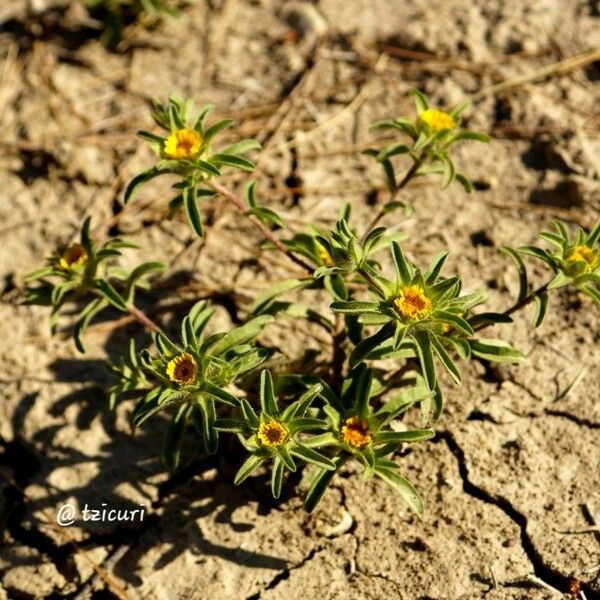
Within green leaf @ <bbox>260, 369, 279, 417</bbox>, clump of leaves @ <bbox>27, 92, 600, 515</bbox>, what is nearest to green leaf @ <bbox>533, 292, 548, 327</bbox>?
clump of leaves @ <bbox>27, 92, 600, 515</bbox>

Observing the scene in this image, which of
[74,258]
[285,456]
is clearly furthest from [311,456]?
[74,258]

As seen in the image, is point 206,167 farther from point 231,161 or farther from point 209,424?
point 209,424

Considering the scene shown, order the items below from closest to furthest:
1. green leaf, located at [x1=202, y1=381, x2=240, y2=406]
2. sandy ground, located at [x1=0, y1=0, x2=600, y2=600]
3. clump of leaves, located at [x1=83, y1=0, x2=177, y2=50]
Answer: green leaf, located at [x1=202, y1=381, x2=240, y2=406] → sandy ground, located at [x1=0, y1=0, x2=600, y2=600] → clump of leaves, located at [x1=83, y1=0, x2=177, y2=50]

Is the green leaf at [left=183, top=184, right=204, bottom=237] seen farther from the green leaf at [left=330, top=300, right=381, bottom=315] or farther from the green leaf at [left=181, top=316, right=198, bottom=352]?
the green leaf at [left=330, top=300, right=381, bottom=315]

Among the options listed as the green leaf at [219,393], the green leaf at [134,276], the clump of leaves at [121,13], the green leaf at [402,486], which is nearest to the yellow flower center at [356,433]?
the green leaf at [402,486]

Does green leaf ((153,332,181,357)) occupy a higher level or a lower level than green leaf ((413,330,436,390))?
lower

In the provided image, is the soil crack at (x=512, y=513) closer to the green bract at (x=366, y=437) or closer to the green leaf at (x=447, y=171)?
the green bract at (x=366, y=437)

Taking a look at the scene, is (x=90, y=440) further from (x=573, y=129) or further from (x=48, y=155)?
(x=573, y=129)

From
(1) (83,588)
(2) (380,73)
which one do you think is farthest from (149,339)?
(2) (380,73)
